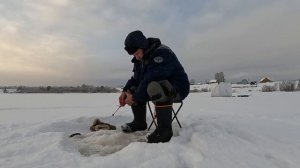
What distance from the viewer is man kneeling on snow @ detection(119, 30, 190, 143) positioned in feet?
11.6

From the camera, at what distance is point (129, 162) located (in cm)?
254

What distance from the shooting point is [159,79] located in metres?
3.66

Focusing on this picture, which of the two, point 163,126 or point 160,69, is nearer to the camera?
point 163,126

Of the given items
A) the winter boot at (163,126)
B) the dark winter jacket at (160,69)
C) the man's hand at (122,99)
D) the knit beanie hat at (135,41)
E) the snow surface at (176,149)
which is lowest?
the snow surface at (176,149)

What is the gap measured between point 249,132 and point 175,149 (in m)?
1.07

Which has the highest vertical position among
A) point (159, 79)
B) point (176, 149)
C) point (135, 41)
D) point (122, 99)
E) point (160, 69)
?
point (135, 41)

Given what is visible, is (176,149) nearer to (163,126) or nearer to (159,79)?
(163,126)

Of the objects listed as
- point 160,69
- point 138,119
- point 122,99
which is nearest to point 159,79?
point 160,69

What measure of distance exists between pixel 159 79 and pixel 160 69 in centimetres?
11

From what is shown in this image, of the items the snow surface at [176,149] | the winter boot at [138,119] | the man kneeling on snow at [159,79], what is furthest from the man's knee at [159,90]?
the winter boot at [138,119]

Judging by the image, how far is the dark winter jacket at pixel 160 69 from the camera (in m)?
3.66

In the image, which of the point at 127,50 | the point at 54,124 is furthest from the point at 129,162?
the point at 54,124

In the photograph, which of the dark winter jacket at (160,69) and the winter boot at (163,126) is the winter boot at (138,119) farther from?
the winter boot at (163,126)

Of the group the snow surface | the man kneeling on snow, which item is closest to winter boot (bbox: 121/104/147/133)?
the snow surface
